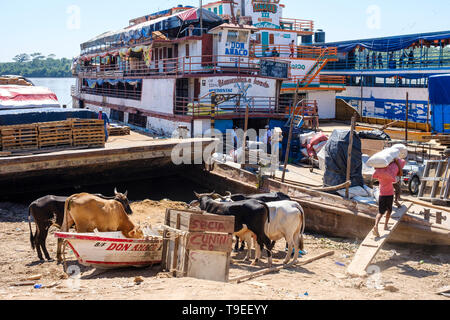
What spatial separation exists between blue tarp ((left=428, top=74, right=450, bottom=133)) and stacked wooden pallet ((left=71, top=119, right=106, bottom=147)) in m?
14.2

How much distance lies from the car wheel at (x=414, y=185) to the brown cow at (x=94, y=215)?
907 cm

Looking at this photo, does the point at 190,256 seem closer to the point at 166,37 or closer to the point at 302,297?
the point at 302,297

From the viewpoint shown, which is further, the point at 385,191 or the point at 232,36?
the point at 232,36

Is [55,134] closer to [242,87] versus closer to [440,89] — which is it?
[242,87]

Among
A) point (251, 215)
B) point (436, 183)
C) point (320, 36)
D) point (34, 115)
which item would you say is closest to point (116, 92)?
point (34, 115)

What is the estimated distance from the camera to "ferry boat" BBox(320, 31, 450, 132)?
3562cm

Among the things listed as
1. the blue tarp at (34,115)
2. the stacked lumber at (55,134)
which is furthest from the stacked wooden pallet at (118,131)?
the stacked lumber at (55,134)

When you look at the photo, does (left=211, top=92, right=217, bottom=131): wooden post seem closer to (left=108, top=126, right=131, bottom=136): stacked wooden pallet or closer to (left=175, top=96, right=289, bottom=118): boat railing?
(left=175, top=96, right=289, bottom=118): boat railing

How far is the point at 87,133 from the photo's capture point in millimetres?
18781

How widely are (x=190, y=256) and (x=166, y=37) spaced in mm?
26424

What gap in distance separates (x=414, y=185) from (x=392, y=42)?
1046 inches

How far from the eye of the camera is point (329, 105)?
39781 mm

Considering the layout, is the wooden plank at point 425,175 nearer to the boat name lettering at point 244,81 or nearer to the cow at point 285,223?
the cow at point 285,223

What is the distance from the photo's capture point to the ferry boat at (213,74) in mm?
26828
